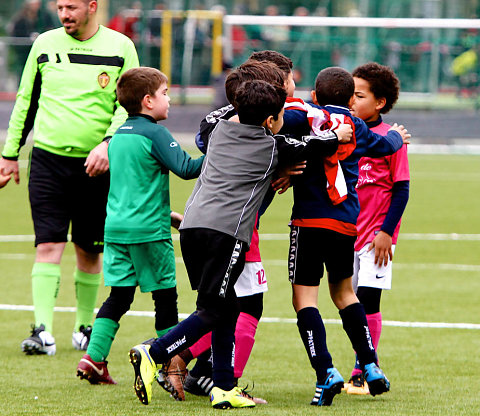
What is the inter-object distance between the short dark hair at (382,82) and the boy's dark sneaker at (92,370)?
204 cm

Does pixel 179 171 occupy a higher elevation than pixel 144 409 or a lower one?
higher

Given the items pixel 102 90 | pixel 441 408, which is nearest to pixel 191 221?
pixel 441 408

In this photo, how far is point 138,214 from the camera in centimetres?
525

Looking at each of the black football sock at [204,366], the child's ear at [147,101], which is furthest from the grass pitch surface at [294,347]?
the child's ear at [147,101]

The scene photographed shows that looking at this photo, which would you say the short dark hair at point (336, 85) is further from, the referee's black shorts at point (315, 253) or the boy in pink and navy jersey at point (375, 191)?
the referee's black shorts at point (315, 253)

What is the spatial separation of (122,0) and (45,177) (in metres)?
24.4

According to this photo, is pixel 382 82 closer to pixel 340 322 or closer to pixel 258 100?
pixel 258 100

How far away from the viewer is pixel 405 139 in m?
5.32

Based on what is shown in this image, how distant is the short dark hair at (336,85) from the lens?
201 inches

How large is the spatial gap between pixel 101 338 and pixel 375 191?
1649 millimetres

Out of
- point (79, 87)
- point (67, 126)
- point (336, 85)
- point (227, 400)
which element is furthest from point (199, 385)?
point (79, 87)

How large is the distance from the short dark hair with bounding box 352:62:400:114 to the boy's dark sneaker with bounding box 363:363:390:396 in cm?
148

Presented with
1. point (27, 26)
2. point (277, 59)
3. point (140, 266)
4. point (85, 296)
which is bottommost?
point (27, 26)

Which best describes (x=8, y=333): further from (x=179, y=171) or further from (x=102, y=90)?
(x=179, y=171)
